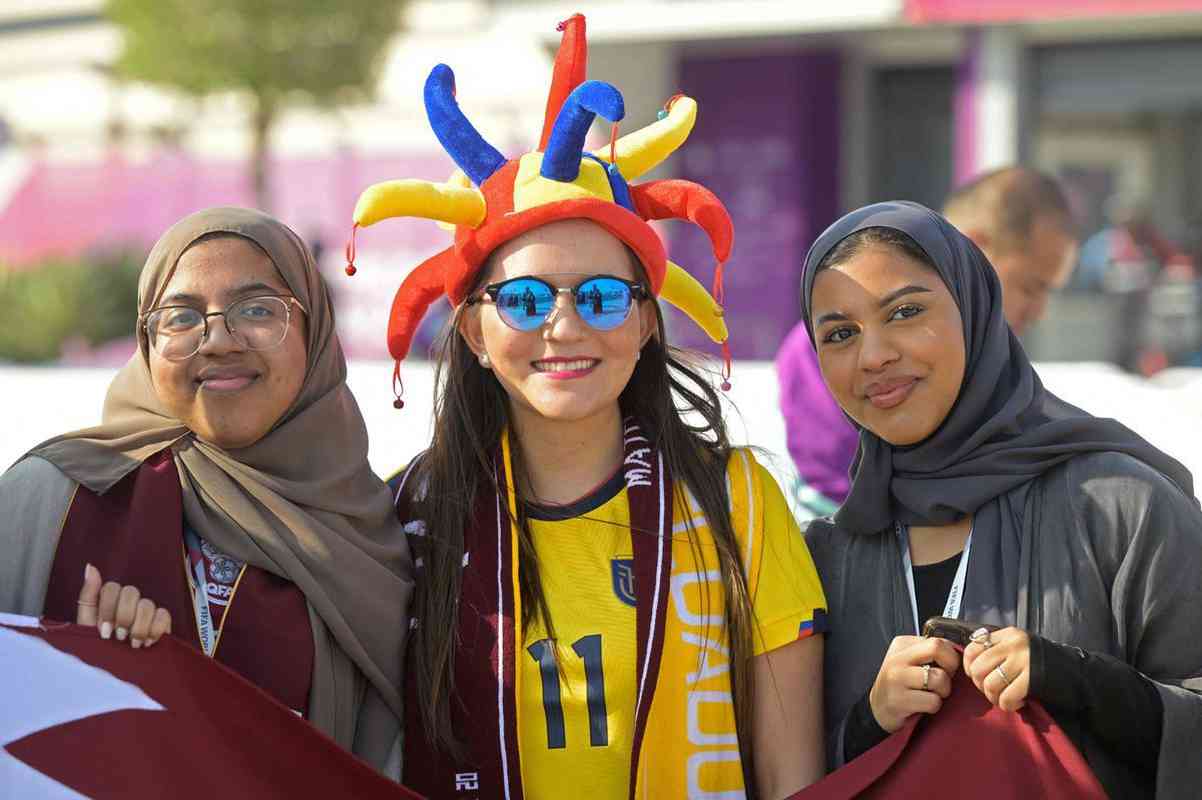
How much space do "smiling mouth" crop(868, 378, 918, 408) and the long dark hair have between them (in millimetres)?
372

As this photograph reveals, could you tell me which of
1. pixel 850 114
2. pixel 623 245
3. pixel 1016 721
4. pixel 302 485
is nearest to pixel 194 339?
pixel 302 485

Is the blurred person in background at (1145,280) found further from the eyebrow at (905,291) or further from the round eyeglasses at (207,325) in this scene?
the round eyeglasses at (207,325)

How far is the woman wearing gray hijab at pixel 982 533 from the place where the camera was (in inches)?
95.9

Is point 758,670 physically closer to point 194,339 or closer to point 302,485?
point 302,485

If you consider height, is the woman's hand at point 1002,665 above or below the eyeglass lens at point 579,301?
below

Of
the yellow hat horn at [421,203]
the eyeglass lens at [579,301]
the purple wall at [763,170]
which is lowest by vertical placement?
the eyeglass lens at [579,301]

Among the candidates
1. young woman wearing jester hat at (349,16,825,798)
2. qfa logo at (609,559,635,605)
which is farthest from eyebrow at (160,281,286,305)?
qfa logo at (609,559,635,605)

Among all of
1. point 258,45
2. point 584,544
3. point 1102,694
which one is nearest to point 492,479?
point 584,544

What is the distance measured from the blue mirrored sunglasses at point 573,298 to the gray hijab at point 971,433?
1.29ft

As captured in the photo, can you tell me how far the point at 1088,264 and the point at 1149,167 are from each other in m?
0.86

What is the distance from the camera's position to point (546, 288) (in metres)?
2.80

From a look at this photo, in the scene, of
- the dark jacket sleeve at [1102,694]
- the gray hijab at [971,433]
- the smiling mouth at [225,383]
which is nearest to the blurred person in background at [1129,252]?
the gray hijab at [971,433]

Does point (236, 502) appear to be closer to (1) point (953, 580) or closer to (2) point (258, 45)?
(1) point (953, 580)

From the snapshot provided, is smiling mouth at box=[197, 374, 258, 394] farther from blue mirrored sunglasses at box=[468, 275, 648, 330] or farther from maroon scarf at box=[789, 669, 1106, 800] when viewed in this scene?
maroon scarf at box=[789, 669, 1106, 800]
